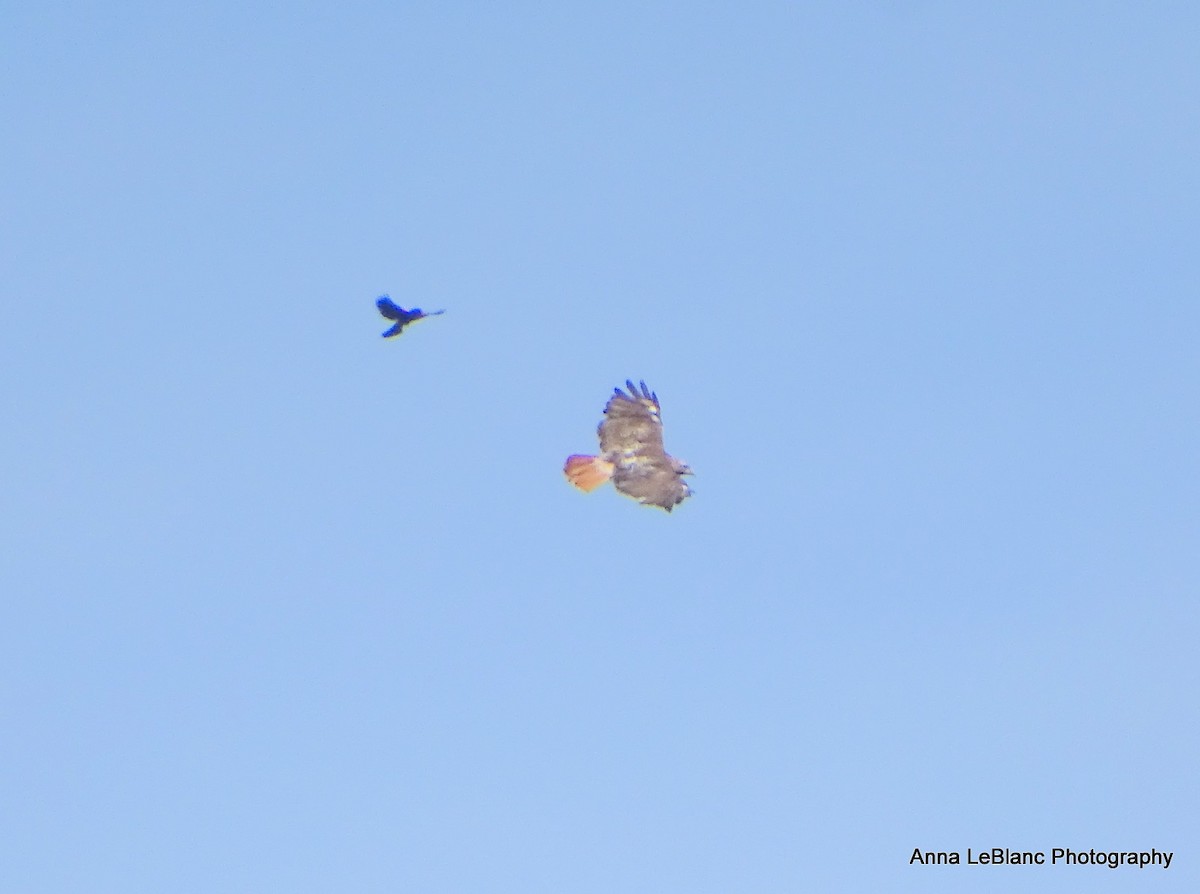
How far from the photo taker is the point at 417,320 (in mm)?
24156

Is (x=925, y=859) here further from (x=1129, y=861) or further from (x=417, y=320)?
(x=417, y=320)

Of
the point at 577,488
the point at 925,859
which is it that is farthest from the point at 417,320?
the point at 925,859

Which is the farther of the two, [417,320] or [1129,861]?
[1129,861]

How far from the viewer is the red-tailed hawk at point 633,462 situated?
26.5 meters

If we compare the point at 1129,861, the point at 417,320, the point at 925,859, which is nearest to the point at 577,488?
the point at 417,320

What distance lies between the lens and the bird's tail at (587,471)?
26.5 meters

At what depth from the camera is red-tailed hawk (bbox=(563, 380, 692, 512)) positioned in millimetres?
26500

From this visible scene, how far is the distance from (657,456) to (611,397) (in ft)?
3.10

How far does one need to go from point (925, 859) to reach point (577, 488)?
20.9 ft

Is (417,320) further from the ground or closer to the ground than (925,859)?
further from the ground

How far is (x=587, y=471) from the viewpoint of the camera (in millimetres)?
26625

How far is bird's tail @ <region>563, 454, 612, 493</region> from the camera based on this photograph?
1043 inches

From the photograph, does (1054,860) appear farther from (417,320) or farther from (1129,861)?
(417,320)

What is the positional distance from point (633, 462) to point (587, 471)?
1.90 feet
